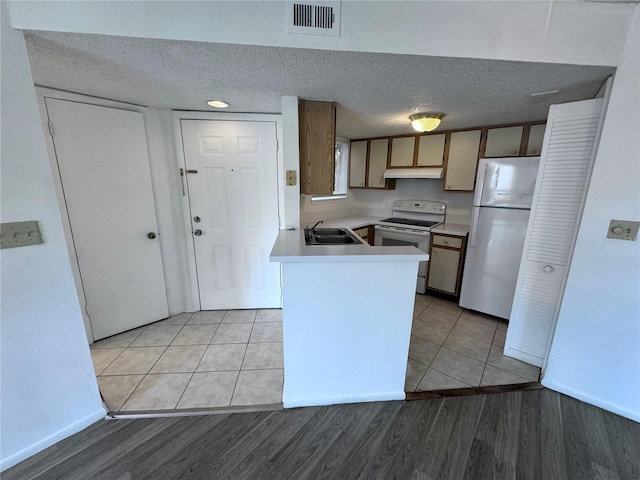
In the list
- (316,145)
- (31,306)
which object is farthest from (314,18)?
(31,306)

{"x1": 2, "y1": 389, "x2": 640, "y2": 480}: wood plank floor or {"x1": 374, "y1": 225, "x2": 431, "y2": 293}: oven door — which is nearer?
{"x1": 2, "y1": 389, "x2": 640, "y2": 480}: wood plank floor

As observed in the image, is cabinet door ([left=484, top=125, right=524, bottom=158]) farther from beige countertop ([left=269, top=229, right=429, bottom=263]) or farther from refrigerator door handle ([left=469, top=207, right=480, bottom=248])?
beige countertop ([left=269, top=229, right=429, bottom=263])

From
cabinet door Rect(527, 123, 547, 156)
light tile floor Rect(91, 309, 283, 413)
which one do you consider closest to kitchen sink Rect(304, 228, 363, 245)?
light tile floor Rect(91, 309, 283, 413)

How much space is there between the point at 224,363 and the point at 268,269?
1.04 m

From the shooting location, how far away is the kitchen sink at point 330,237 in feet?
6.59

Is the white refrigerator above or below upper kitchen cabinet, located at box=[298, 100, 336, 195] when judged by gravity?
below

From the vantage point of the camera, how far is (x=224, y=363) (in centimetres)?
203

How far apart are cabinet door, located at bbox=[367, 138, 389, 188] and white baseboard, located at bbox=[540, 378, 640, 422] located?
8.71 feet

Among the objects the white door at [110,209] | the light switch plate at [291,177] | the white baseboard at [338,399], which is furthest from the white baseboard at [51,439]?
the light switch plate at [291,177]

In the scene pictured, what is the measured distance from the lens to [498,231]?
2.49 metres

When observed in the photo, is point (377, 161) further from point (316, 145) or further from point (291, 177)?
point (291, 177)

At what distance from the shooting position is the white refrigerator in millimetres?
2324

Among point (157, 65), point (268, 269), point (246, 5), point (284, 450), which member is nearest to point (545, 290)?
point (284, 450)

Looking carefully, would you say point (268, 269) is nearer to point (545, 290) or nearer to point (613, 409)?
point (545, 290)
